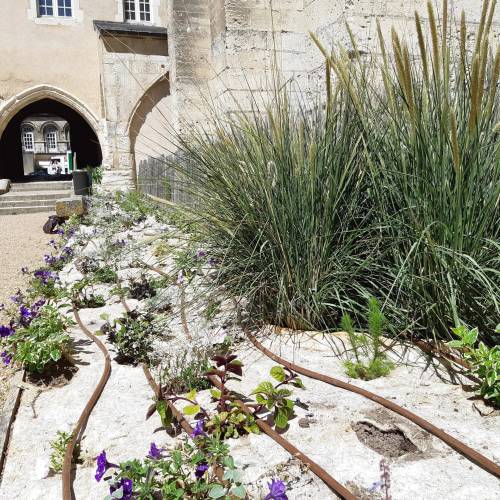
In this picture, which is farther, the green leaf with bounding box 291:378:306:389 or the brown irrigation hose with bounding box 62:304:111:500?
the green leaf with bounding box 291:378:306:389

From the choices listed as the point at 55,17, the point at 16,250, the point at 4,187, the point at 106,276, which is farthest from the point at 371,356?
the point at 55,17

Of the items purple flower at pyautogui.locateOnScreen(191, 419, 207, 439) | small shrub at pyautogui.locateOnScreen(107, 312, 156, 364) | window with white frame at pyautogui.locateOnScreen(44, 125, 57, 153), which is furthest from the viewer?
window with white frame at pyautogui.locateOnScreen(44, 125, 57, 153)

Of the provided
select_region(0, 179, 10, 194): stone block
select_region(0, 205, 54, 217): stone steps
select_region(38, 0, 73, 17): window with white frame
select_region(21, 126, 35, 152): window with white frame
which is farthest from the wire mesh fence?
select_region(21, 126, 35, 152): window with white frame

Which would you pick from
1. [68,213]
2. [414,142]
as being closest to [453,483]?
[414,142]

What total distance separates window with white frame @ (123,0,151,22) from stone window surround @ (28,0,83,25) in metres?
1.08

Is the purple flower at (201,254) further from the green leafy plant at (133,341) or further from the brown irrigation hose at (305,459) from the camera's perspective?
the brown irrigation hose at (305,459)

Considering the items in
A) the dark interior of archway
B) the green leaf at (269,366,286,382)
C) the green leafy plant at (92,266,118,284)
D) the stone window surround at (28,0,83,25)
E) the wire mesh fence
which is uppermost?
the stone window surround at (28,0,83,25)

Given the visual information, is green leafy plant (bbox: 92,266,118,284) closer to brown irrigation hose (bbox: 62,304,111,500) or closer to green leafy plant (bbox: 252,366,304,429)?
brown irrigation hose (bbox: 62,304,111,500)

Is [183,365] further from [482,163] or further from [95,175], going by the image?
[95,175]

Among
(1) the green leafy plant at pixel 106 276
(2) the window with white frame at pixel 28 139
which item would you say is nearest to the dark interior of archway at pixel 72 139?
(1) the green leafy plant at pixel 106 276

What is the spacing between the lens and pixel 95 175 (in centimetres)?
1219

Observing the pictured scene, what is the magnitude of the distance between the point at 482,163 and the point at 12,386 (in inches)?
75.1

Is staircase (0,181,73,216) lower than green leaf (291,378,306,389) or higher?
higher

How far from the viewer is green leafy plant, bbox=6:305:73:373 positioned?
209 centimetres
